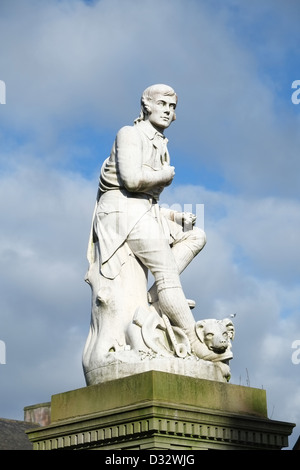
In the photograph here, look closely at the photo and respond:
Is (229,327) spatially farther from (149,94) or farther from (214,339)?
(149,94)

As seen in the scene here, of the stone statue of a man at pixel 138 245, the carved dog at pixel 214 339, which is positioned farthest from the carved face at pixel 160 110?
the carved dog at pixel 214 339

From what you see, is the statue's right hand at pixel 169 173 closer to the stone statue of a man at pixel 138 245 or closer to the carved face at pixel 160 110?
the stone statue of a man at pixel 138 245

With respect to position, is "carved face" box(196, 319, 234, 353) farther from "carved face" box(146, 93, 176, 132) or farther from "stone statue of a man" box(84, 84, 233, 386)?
"carved face" box(146, 93, 176, 132)

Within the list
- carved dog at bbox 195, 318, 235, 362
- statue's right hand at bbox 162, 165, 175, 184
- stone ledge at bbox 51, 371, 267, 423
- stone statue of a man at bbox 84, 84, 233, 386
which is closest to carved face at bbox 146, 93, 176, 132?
stone statue of a man at bbox 84, 84, 233, 386

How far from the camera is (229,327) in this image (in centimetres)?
1417

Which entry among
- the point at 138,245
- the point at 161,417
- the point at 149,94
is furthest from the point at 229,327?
the point at 149,94

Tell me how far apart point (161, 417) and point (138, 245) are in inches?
105

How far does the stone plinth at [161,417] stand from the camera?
12.8 m

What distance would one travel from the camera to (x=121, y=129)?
14758 mm

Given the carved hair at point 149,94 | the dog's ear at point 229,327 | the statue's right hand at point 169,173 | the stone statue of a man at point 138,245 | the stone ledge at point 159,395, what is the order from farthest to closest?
the carved hair at point 149,94 → the statue's right hand at point 169,173 → the dog's ear at point 229,327 → the stone statue of a man at point 138,245 → the stone ledge at point 159,395

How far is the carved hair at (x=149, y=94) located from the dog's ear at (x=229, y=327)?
131 inches
